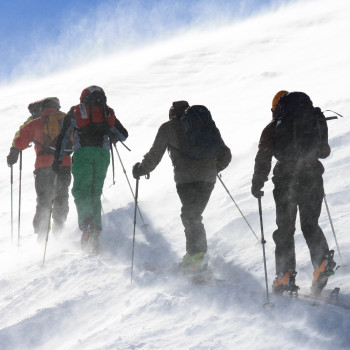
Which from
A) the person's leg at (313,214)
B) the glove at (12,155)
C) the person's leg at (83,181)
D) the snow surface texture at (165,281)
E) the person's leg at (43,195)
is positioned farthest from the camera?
the glove at (12,155)

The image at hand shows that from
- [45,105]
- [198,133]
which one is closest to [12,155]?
[45,105]

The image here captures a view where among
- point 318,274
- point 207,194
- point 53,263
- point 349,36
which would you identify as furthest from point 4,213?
point 349,36

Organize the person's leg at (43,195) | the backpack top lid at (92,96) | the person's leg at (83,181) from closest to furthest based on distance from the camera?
the backpack top lid at (92,96) → the person's leg at (83,181) → the person's leg at (43,195)

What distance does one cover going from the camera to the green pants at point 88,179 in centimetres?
662

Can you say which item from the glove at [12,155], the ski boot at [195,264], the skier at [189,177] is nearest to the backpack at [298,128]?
the skier at [189,177]

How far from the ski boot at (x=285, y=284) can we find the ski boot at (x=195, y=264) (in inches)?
44.4

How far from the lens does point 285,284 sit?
4680 millimetres

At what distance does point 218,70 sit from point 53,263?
92.2 feet

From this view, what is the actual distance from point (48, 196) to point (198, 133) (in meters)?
3.68

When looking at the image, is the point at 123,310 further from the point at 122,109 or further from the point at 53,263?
the point at 122,109

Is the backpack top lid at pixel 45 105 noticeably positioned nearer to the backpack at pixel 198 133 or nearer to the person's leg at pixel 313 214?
the backpack at pixel 198 133

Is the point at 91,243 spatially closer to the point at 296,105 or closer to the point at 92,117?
the point at 92,117

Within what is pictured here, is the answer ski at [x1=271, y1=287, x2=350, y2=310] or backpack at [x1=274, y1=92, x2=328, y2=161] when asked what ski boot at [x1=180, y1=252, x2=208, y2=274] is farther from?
backpack at [x1=274, y1=92, x2=328, y2=161]

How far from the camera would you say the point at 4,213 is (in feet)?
40.0
